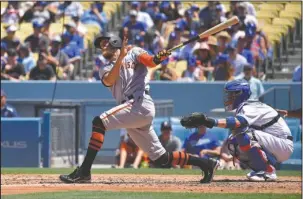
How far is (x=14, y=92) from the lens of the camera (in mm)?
18594

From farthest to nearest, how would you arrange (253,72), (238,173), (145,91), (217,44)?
(217,44) → (253,72) → (238,173) → (145,91)

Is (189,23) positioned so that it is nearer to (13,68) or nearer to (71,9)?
(71,9)

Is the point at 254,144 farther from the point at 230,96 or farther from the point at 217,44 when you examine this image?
the point at 217,44

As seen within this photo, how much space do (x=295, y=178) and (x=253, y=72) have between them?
613 cm

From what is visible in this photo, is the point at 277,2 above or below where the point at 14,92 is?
above

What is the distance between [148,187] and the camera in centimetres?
1000

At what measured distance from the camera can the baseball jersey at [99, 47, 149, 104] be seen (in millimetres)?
9953

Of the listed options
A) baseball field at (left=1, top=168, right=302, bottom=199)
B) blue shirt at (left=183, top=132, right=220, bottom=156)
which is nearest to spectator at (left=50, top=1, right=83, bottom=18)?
blue shirt at (left=183, top=132, right=220, bottom=156)

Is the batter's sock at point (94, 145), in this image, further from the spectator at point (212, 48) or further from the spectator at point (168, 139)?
the spectator at point (212, 48)

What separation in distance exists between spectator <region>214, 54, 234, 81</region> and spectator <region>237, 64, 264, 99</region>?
0.65m

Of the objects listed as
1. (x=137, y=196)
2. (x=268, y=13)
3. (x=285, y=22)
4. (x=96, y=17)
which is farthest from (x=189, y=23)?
(x=137, y=196)

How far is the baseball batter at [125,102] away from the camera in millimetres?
9898

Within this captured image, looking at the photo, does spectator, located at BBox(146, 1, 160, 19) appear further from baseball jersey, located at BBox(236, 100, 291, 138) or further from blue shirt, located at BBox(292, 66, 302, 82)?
baseball jersey, located at BBox(236, 100, 291, 138)

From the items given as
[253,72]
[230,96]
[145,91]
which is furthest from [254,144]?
[253,72]
